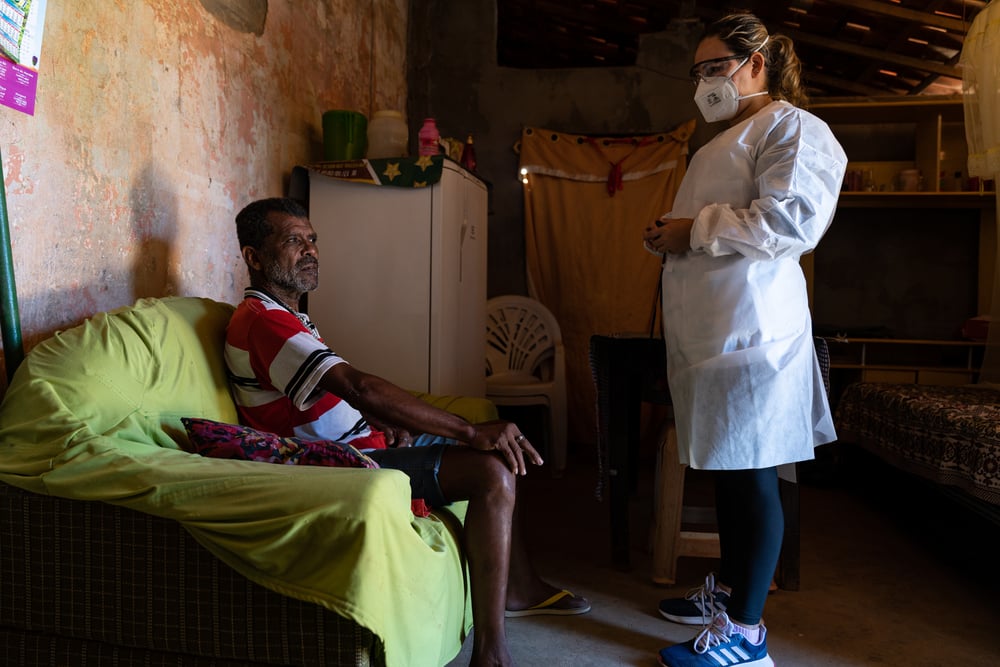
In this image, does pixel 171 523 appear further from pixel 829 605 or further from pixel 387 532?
pixel 829 605

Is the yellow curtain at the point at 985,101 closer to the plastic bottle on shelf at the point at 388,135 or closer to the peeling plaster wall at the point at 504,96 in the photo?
the peeling plaster wall at the point at 504,96

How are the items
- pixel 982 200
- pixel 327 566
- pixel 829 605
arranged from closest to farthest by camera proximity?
pixel 327 566 < pixel 829 605 < pixel 982 200

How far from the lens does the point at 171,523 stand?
133 cm

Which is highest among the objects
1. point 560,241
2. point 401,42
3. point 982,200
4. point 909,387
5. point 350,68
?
point 401,42

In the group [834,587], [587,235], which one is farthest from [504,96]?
[834,587]

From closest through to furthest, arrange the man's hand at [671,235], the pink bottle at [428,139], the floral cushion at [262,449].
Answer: the floral cushion at [262,449] < the man's hand at [671,235] < the pink bottle at [428,139]

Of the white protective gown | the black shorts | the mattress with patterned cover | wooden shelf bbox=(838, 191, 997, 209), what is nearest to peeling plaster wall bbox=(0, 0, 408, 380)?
the black shorts

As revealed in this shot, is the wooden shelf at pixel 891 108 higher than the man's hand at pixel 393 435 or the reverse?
higher

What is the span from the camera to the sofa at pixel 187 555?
1256 mm

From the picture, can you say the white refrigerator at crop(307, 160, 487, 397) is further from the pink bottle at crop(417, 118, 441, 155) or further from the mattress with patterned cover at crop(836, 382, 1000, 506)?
the mattress with patterned cover at crop(836, 382, 1000, 506)

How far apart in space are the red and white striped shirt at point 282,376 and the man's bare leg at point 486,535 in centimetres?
31

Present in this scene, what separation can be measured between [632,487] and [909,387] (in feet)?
4.62

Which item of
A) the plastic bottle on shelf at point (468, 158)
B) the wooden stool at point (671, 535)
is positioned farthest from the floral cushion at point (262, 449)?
the plastic bottle on shelf at point (468, 158)

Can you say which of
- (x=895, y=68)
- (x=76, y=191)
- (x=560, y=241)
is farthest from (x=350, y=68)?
(x=895, y=68)
